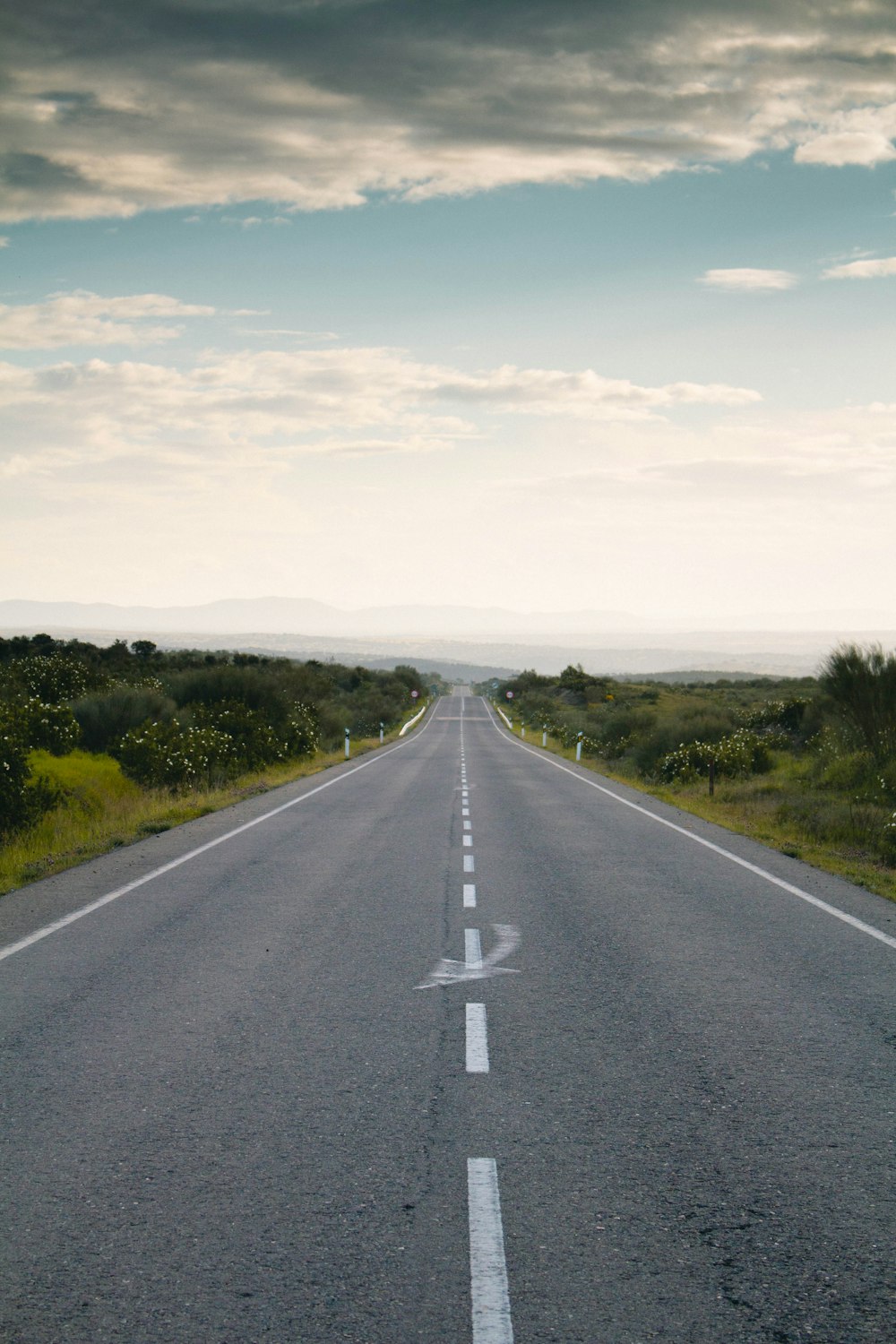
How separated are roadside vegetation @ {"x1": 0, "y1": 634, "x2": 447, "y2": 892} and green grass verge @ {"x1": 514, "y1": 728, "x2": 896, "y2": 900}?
29.4 ft

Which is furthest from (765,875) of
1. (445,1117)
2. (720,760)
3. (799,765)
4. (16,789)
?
(799,765)

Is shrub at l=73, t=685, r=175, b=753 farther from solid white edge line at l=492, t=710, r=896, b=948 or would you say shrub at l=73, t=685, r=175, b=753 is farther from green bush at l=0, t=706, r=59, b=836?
solid white edge line at l=492, t=710, r=896, b=948

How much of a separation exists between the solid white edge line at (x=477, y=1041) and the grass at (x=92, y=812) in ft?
20.5

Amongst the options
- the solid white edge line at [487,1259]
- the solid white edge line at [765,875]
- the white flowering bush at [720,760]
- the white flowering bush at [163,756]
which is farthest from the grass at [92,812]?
the white flowering bush at [720,760]

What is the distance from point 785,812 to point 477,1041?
13326 mm

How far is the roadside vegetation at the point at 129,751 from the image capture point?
14.9 meters

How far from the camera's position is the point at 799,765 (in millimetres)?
27234

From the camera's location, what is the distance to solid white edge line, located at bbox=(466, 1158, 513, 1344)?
335cm

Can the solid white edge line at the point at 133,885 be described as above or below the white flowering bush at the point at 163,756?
below

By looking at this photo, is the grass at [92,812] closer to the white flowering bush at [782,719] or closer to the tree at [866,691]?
the tree at [866,691]

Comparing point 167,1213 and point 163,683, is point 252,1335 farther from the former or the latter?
point 163,683

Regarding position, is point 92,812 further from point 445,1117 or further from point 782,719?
point 782,719

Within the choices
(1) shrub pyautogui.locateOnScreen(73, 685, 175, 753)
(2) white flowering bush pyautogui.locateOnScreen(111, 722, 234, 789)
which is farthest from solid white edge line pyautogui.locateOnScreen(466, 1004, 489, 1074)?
(1) shrub pyautogui.locateOnScreen(73, 685, 175, 753)

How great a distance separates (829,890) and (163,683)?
2754cm
